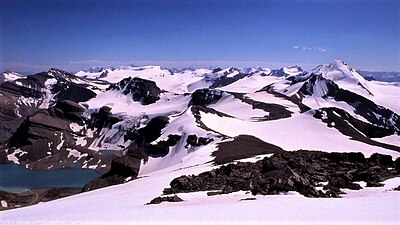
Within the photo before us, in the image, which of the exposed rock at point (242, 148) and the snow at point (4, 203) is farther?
the snow at point (4, 203)

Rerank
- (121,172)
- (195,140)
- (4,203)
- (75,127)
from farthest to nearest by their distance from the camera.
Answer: (75,127)
(195,140)
(121,172)
(4,203)

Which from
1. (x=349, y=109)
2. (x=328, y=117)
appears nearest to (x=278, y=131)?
(x=328, y=117)

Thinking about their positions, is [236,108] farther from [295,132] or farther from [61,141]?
[61,141]

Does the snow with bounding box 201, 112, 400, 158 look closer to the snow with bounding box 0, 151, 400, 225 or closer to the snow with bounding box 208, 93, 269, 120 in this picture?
the snow with bounding box 208, 93, 269, 120

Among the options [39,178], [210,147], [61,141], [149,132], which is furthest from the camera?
[61,141]

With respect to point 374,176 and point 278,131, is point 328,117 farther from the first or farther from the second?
point 374,176

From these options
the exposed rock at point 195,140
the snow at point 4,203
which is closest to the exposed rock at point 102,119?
the exposed rock at point 195,140

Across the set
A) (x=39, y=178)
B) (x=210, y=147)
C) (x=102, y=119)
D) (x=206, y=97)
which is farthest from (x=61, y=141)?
(x=210, y=147)

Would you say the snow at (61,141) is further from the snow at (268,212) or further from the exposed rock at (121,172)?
the snow at (268,212)
